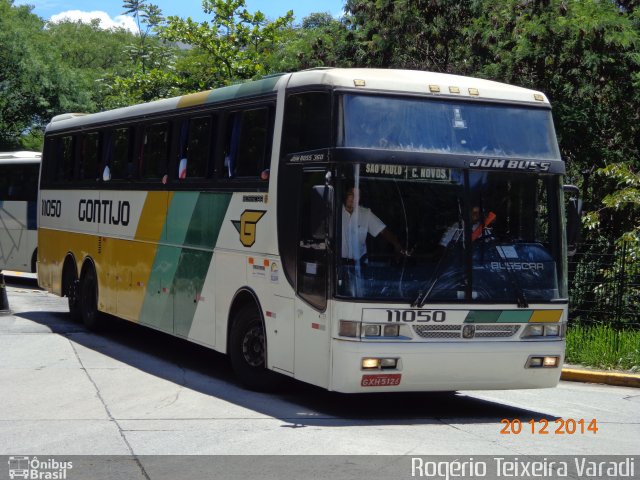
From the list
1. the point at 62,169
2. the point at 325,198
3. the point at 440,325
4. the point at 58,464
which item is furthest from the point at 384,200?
the point at 62,169

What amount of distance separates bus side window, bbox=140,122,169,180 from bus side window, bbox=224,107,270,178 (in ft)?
6.92

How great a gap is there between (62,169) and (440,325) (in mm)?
10732

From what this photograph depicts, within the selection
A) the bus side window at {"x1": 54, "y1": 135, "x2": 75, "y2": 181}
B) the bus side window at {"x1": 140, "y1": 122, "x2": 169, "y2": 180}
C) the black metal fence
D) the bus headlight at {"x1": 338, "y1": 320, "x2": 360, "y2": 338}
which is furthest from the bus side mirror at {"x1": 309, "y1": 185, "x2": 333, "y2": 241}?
the bus side window at {"x1": 54, "y1": 135, "x2": 75, "y2": 181}

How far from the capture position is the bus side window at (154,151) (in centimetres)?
1438

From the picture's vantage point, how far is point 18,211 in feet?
90.8

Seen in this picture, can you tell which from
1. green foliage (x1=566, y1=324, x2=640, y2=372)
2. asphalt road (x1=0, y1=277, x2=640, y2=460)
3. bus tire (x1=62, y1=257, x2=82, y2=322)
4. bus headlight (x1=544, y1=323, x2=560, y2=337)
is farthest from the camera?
bus tire (x1=62, y1=257, x2=82, y2=322)

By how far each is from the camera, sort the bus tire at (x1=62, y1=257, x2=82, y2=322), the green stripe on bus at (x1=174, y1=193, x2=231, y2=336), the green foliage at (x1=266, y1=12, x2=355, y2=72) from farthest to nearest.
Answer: the green foliage at (x1=266, y1=12, x2=355, y2=72), the bus tire at (x1=62, y1=257, x2=82, y2=322), the green stripe on bus at (x1=174, y1=193, x2=231, y2=336)

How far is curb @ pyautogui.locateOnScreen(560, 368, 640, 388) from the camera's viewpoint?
13.5m

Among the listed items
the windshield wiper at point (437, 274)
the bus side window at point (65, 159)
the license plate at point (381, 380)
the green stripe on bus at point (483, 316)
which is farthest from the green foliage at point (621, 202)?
the bus side window at point (65, 159)

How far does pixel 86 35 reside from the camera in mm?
93562

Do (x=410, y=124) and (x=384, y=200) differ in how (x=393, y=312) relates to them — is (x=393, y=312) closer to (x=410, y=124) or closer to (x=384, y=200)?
(x=384, y=200)

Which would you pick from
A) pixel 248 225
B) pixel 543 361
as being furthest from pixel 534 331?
pixel 248 225

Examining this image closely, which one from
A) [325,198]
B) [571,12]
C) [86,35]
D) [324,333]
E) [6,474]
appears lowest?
[6,474]

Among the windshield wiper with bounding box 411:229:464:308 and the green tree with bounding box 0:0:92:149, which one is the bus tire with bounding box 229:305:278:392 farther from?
the green tree with bounding box 0:0:92:149
